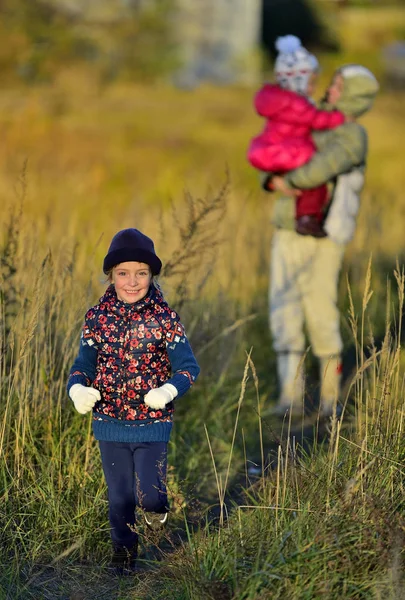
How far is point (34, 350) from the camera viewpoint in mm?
4754

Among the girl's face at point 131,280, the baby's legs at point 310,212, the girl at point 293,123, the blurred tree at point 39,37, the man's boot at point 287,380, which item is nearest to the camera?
the girl's face at point 131,280

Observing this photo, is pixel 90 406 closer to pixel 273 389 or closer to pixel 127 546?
pixel 127 546

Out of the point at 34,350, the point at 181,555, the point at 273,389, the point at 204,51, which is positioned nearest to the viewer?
the point at 181,555

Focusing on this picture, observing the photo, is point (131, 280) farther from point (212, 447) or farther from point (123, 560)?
point (212, 447)

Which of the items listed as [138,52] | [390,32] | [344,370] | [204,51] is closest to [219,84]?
[204,51]

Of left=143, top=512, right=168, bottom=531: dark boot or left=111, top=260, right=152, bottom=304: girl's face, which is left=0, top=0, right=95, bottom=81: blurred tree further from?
left=143, top=512, right=168, bottom=531: dark boot

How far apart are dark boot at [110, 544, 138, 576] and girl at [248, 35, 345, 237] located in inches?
95.1

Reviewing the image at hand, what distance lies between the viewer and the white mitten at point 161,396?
11.4 ft

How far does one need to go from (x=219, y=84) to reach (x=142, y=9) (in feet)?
12.8

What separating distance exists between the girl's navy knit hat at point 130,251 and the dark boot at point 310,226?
206 cm

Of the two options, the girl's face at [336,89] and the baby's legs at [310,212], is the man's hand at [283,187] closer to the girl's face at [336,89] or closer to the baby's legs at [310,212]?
the baby's legs at [310,212]

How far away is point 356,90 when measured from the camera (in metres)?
5.64

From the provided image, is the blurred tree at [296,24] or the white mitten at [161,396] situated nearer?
the white mitten at [161,396]

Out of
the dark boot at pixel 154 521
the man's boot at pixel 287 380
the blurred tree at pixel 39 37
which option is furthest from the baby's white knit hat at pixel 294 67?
the blurred tree at pixel 39 37
